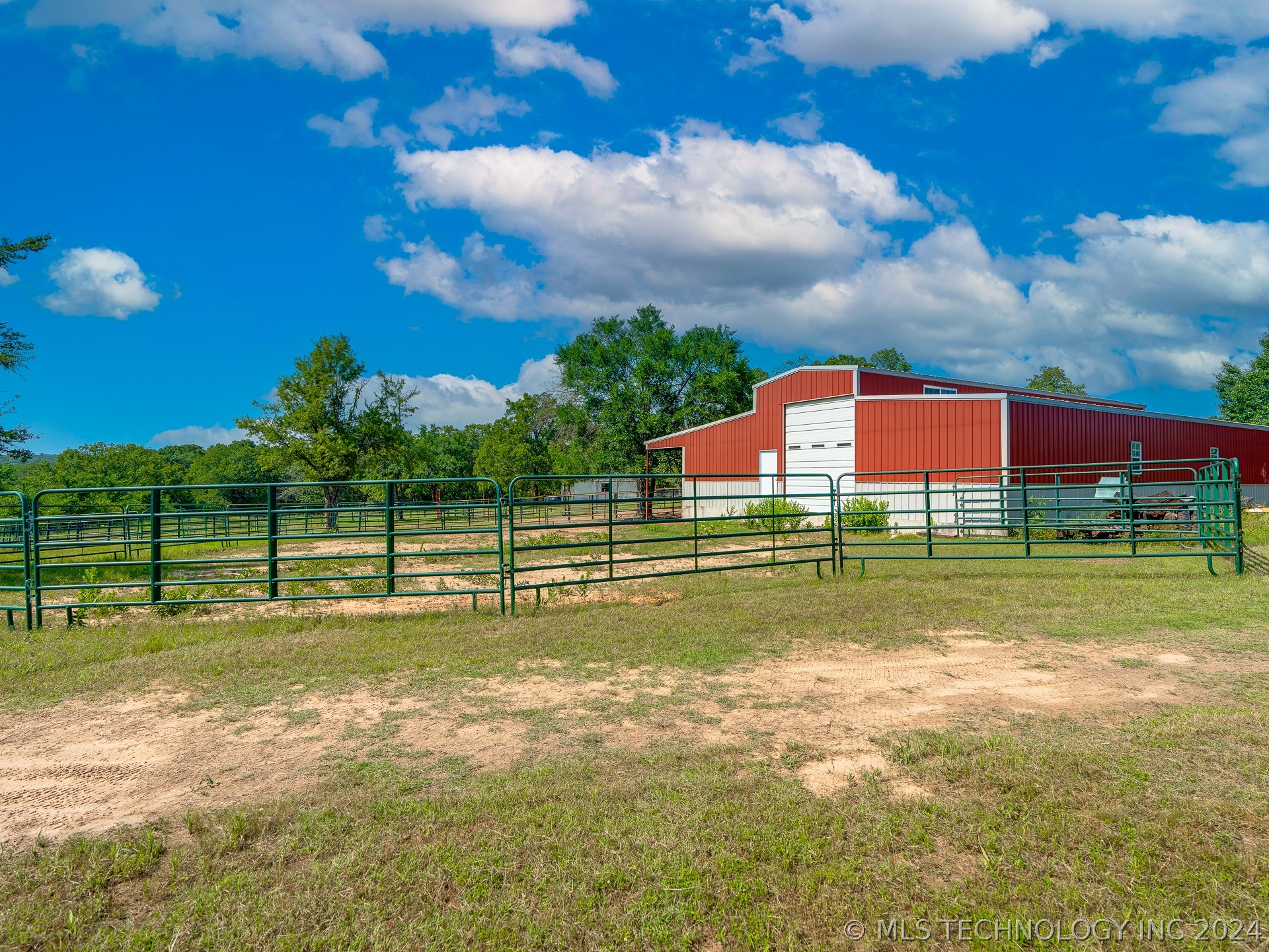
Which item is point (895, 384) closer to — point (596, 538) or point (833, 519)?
point (596, 538)

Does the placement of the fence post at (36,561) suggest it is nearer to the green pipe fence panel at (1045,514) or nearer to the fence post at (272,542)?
the fence post at (272,542)

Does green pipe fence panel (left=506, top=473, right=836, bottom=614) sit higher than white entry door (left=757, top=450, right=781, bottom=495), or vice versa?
white entry door (left=757, top=450, right=781, bottom=495)

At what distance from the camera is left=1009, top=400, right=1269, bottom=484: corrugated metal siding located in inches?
752

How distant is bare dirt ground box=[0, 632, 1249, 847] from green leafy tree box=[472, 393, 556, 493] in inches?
1715

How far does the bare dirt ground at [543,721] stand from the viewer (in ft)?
13.1

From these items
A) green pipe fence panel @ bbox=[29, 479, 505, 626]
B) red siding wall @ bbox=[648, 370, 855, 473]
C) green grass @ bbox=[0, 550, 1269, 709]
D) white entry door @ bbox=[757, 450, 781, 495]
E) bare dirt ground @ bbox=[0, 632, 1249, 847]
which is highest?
red siding wall @ bbox=[648, 370, 855, 473]

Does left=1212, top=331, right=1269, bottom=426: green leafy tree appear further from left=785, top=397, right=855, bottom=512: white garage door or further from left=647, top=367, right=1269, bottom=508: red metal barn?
left=785, top=397, right=855, bottom=512: white garage door

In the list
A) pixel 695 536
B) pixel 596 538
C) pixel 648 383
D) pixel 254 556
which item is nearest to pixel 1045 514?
pixel 596 538

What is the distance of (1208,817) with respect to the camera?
10.8 feet

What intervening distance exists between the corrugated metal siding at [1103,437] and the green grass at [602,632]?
944 centimetres

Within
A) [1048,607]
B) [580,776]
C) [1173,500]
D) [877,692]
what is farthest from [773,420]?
[580,776]

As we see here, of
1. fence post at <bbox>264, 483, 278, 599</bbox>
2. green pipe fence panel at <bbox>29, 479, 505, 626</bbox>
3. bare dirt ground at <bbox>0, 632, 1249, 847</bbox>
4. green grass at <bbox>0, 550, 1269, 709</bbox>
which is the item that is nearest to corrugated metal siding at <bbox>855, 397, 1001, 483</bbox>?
green grass at <bbox>0, 550, 1269, 709</bbox>

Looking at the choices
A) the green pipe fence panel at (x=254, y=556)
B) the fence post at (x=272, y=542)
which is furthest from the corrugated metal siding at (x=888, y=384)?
the fence post at (x=272, y=542)

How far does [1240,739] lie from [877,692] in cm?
215
